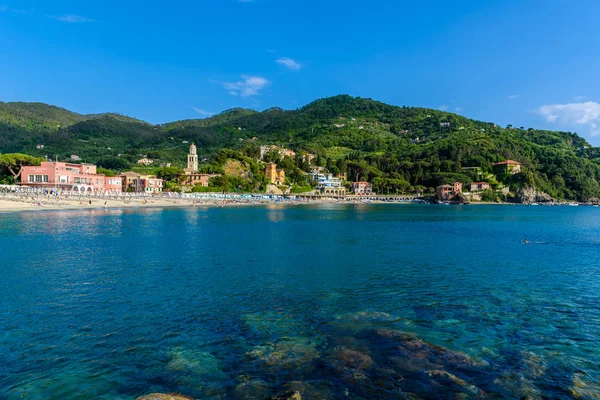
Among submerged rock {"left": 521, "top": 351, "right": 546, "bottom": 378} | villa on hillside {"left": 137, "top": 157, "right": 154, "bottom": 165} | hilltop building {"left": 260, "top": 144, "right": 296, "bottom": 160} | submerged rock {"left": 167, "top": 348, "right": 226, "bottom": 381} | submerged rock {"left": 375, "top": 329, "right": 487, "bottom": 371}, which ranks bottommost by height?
submerged rock {"left": 167, "top": 348, "right": 226, "bottom": 381}

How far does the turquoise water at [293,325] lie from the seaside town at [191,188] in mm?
50443

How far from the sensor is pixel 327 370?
8.61 metres

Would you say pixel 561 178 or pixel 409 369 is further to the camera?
pixel 561 178

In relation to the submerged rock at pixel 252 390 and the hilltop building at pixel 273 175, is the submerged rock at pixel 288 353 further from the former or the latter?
the hilltop building at pixel 273 175

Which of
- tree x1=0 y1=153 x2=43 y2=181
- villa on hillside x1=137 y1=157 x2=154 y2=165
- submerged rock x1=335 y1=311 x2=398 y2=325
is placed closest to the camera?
submerged rock x1=335 y1=311 x2=398 y2=325

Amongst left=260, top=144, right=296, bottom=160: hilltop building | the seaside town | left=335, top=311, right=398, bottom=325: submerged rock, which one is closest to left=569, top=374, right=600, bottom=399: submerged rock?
left=335, top=311, right=398, bottom=325: submerged rock

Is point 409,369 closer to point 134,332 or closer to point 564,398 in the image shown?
point 564,398

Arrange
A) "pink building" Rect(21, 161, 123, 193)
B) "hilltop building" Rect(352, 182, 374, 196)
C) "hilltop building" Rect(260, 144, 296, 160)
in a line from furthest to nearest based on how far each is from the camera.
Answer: "hilltop building" Rect(260, 144, 296, 160)
"hilltop building" Rect(352, 182, 374, 196)
"pink building" Rect(21, 161, 123, 193)

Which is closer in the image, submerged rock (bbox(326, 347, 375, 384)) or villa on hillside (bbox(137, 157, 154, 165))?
submerged rock (bbox(326, 347, 375, 384))

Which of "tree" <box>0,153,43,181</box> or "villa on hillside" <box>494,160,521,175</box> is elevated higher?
"villa on hillside" <box>494,160,521,175</box>

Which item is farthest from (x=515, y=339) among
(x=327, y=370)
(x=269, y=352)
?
(x=269, y=352)

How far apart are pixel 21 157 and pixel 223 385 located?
86298 mm

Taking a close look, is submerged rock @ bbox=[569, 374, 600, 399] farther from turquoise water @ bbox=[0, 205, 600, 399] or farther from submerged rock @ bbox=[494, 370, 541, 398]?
submerged rock @ bbox=[494, 370, 541, 398]

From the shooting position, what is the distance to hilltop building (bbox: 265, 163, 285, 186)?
130 meters
